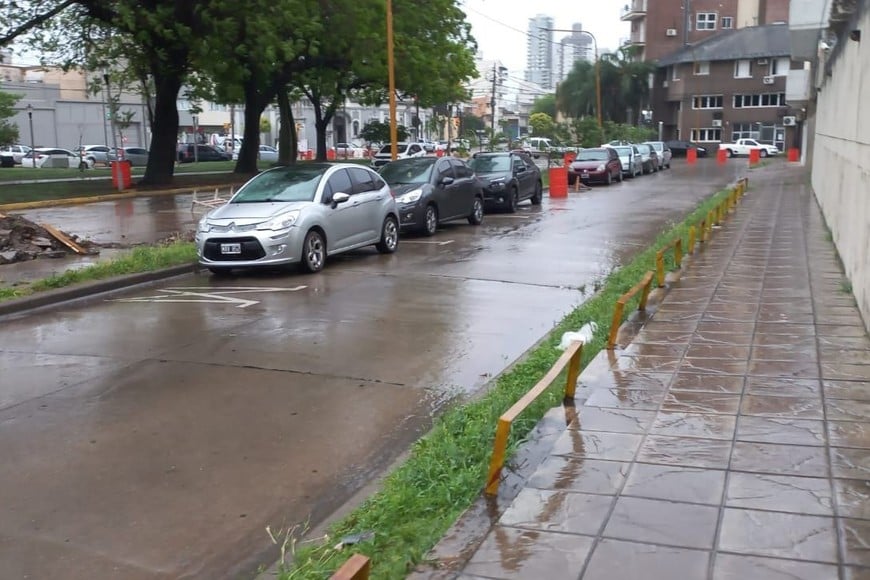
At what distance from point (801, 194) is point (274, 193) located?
19340 mm

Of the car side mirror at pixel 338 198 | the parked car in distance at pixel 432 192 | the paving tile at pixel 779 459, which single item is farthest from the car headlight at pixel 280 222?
the paving tile at pixel 779 459

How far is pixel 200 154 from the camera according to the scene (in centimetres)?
6172

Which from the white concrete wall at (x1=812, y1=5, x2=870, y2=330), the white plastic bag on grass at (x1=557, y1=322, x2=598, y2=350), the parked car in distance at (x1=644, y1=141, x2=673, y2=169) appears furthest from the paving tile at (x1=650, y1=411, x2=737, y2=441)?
the parked car in distance at (x1=644, y1=141, x2=673, y2=169)

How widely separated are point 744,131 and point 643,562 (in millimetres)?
75913

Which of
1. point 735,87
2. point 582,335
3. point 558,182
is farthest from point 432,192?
point 735,87

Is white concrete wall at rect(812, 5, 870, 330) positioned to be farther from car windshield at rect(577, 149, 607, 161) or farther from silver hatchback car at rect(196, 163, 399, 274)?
car windshield at rect(577, 149, 607, 161)

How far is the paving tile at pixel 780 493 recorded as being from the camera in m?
4.39

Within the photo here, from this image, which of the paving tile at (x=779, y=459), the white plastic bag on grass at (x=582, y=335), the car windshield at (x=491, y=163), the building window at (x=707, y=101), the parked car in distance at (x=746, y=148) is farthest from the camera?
the building window at (x=707, y=101)

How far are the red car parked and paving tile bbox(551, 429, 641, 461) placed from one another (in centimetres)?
2925

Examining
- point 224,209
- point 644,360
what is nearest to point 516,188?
point 224,209

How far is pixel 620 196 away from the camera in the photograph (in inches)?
1147

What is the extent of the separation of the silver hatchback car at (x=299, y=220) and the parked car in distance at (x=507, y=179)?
7521 mm

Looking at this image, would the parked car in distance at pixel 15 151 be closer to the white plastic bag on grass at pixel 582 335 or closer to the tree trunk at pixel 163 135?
the tree trunk at pixel 163 135

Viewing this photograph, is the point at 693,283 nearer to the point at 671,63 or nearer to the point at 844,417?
the point at 844,417
